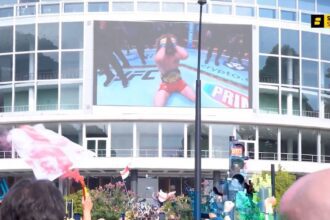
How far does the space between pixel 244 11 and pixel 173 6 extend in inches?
172

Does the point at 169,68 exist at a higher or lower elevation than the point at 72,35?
lower

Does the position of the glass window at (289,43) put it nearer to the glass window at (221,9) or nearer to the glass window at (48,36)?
the glass window at (221,9)

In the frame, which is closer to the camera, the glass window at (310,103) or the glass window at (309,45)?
the glass window at (310,103)

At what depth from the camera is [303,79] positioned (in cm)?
5331

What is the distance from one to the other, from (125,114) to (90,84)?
2773 millimetres

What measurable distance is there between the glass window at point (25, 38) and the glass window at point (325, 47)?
17947 millimetres

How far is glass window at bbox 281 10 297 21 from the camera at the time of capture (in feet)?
177

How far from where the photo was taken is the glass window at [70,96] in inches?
2032

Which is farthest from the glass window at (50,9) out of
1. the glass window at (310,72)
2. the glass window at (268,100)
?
the glass window at (310,72)

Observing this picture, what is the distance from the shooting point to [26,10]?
53.2 m

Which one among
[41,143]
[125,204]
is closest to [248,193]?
[125,204]

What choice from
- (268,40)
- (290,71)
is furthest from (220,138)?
(268,40)

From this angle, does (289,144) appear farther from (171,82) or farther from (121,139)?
(121,139)

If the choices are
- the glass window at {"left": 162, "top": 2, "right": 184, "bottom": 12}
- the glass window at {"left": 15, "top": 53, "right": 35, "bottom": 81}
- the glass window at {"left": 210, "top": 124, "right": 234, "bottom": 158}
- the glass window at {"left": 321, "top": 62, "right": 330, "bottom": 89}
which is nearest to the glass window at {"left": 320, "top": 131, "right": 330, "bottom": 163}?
the glass window at {"left": 321, "top": 62, "right": 330, "bottom": 89}
